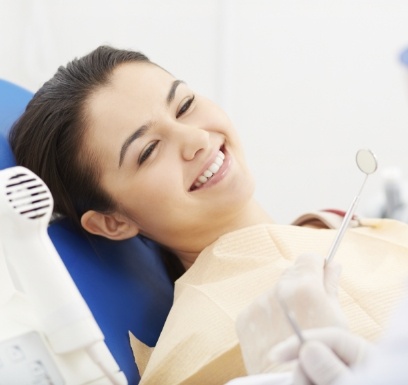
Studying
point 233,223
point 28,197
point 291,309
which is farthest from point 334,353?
point 233,223

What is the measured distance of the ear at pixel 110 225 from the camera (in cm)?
155

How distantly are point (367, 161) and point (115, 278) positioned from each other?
58 cm

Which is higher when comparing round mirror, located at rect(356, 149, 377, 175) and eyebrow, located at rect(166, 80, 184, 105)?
round mirror, located at rect(356, 149, 377, 175)

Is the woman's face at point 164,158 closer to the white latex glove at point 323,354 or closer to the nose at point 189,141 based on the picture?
the nose at point 189,141

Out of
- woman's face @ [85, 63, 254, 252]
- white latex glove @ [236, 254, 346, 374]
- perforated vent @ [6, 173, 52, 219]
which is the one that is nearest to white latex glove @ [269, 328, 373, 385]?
white latex glove @ [236, 254, 346, 374]

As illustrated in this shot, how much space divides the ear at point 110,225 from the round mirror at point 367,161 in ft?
1.63

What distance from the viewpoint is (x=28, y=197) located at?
1.27 m

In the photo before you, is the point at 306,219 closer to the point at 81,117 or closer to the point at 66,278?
the point at 81,117

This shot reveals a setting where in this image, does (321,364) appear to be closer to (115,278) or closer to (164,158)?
(164,158)

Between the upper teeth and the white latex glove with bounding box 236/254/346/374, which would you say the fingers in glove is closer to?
the white latex glove with bounding box 236/254/346/374

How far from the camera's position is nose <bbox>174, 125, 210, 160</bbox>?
1.45 meters

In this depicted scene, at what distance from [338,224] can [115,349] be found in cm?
53

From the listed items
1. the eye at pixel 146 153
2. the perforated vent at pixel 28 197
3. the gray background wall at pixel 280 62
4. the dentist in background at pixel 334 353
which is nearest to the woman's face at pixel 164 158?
the eye at pixel 146 153

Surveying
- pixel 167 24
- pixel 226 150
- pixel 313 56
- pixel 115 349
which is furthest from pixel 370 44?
pixel 115 349
